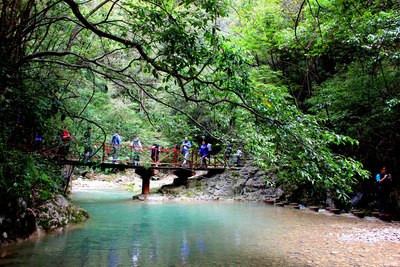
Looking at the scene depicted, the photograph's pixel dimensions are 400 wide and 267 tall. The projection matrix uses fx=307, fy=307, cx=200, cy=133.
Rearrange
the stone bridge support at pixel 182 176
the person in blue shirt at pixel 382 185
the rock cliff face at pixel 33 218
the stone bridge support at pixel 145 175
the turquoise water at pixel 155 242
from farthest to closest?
the stone bridge support at pixel 182 176 → the stone bridge support at pixel 145 175 → the person in blue shirt at pixel 382 185 → the rock cliff face at pixel 33 218 → the turquoise water at pixel 155 242

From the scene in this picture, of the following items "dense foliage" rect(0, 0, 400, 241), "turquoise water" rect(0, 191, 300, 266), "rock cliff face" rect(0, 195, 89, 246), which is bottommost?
"turquoise water" rect(0, 191, 300, 266)

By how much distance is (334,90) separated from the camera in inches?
491

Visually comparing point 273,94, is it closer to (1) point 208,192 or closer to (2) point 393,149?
(2) point 393,149

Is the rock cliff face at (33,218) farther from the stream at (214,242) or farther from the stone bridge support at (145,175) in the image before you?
A: the stone bridge support at (145,175)

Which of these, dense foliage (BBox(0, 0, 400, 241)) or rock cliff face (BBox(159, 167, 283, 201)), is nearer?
dense foliage (BBox(0, 0, 400, 241))

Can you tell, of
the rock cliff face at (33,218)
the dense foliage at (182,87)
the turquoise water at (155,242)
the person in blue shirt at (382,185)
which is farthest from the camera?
the person in blue shirt at (382,185)

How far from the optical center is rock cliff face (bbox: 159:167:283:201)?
16141mm

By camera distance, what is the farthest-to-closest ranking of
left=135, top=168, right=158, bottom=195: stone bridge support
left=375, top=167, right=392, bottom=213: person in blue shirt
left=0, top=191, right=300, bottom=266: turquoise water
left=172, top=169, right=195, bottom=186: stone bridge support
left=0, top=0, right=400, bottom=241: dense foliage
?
left=172, top=169, right=195, bottom=186: stone bridge support, left=135, top=168, right=158, bottom=195: stone bridge support, left=375, top=167, right=392, bottom=213: person in blue shirt, left=0, top=191, right=300, bottom=266: turquoise water, left=0, top=0, right=400, bottom=241: dense foliage

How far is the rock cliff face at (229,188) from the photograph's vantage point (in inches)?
635

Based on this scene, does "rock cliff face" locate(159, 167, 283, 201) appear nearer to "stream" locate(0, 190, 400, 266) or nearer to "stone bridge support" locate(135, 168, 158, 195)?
"stone bridge support" locate(135, 168, 158, 195)

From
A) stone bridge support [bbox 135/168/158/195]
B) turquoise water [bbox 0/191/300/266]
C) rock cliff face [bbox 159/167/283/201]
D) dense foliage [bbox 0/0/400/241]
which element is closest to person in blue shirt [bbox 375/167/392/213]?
dense foliage [bbox 0/0/400/241]

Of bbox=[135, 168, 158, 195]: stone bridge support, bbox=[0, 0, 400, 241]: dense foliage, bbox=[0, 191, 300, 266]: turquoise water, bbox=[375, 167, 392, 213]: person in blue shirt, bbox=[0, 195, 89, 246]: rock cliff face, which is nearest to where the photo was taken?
bbox=[0, 0, 400, 241]: dense foliage

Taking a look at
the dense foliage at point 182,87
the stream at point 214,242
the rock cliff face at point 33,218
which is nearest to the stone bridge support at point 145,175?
the stream at point 214,242

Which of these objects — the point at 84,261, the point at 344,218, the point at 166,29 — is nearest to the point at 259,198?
the point at 344,218
